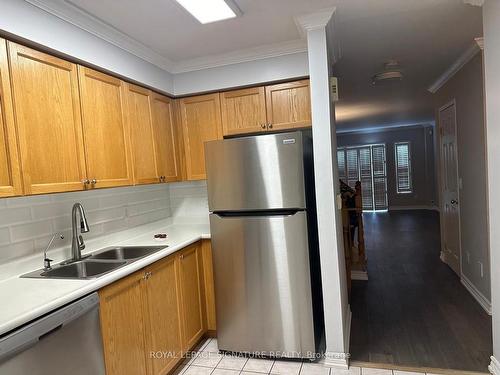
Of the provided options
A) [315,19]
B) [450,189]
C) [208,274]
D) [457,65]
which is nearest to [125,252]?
[208,274]

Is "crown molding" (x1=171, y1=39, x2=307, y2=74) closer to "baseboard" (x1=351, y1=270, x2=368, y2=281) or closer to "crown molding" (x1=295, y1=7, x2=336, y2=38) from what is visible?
"crown molding" (x1=295, y1=7, x2=336, y2=38)

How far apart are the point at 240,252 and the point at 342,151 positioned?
8.27 m

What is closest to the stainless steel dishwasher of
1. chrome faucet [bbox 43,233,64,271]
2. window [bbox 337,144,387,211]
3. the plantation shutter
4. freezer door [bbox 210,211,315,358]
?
chrome faucet [bbox 43,233,64,271]

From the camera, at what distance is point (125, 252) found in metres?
2.44

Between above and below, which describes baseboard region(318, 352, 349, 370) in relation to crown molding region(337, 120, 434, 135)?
below

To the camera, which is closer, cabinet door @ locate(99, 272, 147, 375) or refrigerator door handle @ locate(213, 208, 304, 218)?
cabinet door @ locate(99, 272, 147, 375)

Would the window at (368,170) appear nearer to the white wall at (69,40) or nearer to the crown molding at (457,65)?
the crown molding at (457,65)

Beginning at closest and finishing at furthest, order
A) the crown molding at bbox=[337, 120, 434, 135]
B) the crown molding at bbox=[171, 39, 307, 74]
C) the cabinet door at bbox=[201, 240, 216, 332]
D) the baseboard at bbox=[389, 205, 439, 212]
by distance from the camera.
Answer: the crown molding at bbox=[171, 39, 307, 74], the cabinet door at bbox=[201, 240, 216, 332], the crown molding at bbox=[337, 120, 434, 135], the baseboard at bbox=[389, 205, 439, 212]

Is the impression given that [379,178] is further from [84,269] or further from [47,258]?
[47,258]

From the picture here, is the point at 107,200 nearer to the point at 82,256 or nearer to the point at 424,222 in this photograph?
the point at 82,256

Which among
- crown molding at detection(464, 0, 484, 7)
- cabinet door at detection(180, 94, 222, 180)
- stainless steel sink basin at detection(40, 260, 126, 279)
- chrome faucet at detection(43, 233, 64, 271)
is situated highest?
crown molding at detection(464, 0, 484, 7)

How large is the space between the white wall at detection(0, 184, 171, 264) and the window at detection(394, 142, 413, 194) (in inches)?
326

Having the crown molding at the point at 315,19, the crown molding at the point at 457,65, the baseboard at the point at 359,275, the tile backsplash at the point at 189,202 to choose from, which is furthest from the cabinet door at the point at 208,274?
the crown molding at the point at 457,65

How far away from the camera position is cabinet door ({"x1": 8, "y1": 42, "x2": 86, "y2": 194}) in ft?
5.36
